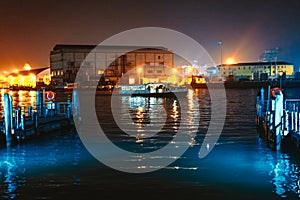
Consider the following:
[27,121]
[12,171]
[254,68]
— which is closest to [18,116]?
[27,121]

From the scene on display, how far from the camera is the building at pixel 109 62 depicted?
100875 mm

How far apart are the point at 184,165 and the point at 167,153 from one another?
222 cm

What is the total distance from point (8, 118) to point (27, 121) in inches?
148

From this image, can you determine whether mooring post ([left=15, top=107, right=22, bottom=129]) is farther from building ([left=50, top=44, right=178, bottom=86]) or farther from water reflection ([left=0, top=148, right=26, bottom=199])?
building ([left=50, top=44, right=178, bottom=86])

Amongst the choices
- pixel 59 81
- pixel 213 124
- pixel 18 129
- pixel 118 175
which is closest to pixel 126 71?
pixel 59 81

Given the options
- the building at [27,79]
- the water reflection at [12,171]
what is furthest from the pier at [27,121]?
the building at [27,79]

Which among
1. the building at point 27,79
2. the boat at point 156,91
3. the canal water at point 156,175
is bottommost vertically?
the canal water at point 156,175

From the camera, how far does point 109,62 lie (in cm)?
10400

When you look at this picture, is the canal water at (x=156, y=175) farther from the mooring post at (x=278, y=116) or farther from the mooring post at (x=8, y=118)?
the mooring post at (x=278, y=116)

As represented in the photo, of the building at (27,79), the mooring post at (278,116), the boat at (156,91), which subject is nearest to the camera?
the mooring post at (278,116)

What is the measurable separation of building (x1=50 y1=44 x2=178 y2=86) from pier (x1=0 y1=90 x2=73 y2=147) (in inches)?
2904

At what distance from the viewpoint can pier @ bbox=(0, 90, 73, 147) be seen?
17.7m

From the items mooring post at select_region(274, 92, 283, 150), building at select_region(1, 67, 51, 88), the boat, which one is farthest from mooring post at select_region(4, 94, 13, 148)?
building at select_region(1, 67, 51, 88)

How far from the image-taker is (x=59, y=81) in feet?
349
